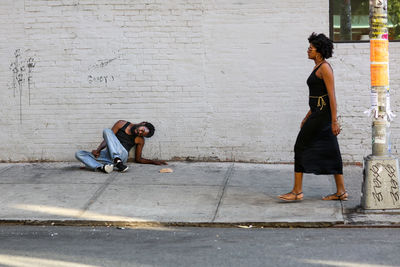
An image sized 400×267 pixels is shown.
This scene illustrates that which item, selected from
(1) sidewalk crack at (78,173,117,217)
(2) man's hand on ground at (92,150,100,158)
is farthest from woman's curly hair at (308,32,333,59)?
(2) man's hand on ground at (92,150,100,158)

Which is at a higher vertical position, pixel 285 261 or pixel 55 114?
pixel 55 114

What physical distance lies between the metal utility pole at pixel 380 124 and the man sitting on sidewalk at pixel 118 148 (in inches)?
151

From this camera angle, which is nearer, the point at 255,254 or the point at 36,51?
the point at 255,254

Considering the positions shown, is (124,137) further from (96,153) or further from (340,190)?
(340,190)

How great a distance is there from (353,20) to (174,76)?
2.81m

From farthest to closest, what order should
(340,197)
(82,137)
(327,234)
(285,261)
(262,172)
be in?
1. (82,137)
2. (262,172)
3. (340,197)
4. (327,234)
5. (285,261)

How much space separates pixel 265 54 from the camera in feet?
34.0

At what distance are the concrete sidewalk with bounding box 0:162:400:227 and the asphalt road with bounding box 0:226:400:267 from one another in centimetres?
28

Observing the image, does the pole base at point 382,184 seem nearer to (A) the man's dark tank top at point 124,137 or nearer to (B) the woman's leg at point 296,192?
(B) the woman's leg at point 296,192

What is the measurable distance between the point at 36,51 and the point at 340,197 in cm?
526

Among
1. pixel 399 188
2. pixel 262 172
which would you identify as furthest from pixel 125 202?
pixel 399 188

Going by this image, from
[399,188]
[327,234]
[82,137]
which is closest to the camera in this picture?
[327,234]

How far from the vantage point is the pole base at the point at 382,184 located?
7465mm

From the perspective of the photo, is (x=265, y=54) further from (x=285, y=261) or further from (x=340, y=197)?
(x=285, y=261)
